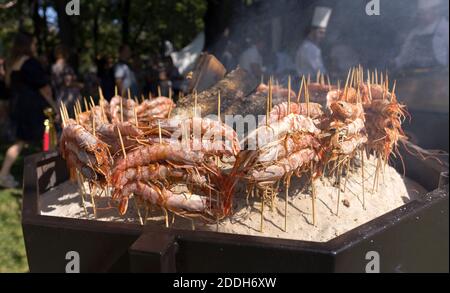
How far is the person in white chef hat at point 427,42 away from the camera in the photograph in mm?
6172

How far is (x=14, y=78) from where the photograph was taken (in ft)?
18.8

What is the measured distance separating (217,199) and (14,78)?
4.69m

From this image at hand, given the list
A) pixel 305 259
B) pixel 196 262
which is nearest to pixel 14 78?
pixel 196 262

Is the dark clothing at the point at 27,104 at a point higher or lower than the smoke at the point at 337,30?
lower

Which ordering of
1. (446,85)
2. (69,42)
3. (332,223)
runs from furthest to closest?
1. (69,42)
2. (446,85)
3. (332,223)

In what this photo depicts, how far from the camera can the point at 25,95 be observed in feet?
19.1

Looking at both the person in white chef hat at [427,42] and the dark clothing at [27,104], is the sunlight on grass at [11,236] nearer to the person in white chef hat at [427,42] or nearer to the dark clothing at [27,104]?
the dark clothing at [27,104]

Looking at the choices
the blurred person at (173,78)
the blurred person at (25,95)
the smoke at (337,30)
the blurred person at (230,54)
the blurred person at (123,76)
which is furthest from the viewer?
the blurred person at (173,78)

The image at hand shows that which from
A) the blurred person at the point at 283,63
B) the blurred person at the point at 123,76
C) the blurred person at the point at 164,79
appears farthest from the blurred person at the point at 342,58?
the blurred person at the point at 123,76

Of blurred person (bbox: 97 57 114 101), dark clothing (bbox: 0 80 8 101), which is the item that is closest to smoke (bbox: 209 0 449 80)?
blurred person (bbox: 97 57 114 101)

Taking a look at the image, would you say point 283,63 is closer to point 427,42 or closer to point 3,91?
point 427,42

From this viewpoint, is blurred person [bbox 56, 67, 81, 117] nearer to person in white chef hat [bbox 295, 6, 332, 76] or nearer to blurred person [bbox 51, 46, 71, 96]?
blurred person [bbox 51, 46, 71, 96]

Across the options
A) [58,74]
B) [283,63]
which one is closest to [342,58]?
[283,63]
